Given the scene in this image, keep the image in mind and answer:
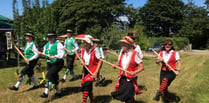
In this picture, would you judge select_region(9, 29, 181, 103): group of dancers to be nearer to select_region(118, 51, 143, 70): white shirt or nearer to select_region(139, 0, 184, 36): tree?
select_region(118, 51, 143, 70): white shirt

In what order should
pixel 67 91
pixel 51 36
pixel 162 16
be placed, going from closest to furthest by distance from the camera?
pixel 51 36 → pixel 67 91 → pixel 162 16

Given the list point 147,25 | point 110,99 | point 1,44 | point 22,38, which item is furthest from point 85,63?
point 147,25

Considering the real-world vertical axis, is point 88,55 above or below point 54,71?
above

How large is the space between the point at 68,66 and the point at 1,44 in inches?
335

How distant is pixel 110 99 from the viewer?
6.28 m

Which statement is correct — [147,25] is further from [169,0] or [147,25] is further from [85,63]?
[85,63]

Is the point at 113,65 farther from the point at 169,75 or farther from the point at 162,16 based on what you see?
the point at 162,16

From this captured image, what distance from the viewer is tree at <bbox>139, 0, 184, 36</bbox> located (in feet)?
169

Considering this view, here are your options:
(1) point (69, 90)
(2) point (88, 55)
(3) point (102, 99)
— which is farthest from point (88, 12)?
(2) point (88, 55)

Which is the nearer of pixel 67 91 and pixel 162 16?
pixel 67 91

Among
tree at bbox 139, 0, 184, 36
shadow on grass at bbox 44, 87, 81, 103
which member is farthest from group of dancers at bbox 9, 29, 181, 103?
tree at bbox 139, 0, 184, 36

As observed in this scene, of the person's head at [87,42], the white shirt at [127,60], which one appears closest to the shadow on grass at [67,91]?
the person's head at [87,42]

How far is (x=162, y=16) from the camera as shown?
5184 centimetres

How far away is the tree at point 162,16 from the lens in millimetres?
51531
